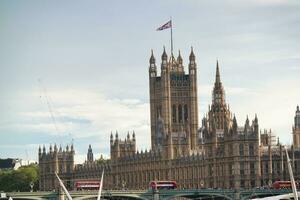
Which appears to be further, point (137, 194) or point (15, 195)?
point (137, 194)

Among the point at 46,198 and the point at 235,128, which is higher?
the point at 235,128

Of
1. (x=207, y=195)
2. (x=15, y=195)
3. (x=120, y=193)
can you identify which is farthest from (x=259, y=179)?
(x=15, y=195)

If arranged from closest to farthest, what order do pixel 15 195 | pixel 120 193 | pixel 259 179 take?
pixel 15 195, pixel 120 193, pixel 259 179

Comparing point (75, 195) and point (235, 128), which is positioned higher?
point (235, 128)

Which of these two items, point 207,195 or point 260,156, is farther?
point 260,156

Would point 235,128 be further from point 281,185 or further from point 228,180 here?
point 281,185

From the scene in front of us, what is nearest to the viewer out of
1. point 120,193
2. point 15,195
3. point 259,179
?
point 15,195

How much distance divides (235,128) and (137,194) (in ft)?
92.5

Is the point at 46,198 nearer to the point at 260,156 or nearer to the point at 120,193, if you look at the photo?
the point at 120,193

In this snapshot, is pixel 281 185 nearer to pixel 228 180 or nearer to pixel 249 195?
pixel 249 195

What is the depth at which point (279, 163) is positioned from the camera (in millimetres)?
199125

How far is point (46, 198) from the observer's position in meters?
169

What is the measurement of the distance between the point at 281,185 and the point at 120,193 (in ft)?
82.8

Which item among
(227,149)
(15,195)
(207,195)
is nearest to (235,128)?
(227,149)
